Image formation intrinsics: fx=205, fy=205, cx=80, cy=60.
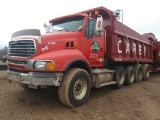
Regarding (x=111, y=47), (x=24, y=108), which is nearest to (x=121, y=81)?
(x=111, y=47)

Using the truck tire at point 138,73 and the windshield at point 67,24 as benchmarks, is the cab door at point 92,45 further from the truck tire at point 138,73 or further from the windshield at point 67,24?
the truck tire at point 138,73

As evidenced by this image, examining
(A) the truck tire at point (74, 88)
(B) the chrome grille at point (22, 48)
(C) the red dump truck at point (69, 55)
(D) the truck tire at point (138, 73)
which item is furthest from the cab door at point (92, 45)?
(D) the truck tire at point (138, 73)

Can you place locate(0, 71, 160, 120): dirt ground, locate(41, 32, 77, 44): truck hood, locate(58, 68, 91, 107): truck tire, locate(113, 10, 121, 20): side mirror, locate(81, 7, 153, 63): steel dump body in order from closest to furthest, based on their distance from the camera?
locate(0, 71, 160, 120): dirt ground
locate(58, 68, 91, 107): truck tire
locate(41, 32, 77, 44): truck hood
locate(113, 10, 121, 20): side mirror
locate(81, 7, 153, 63): steel dump body

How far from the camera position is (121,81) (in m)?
9.06

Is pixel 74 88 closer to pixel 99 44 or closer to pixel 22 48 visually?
pixel 22 48

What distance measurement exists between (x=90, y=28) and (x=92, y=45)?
56 cm

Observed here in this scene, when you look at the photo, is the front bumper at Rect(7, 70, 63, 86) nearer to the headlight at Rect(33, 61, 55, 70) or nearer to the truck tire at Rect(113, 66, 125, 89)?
the headlight at Rect(33, 61, 55, 70)

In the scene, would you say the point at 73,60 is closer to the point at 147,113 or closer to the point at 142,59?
the point at 147,113

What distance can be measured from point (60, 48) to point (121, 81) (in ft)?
14.3

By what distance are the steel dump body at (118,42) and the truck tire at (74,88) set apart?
2.60 m

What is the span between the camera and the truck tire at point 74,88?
529cm

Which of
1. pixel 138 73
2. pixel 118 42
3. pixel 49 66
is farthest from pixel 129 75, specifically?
pixel 49 66

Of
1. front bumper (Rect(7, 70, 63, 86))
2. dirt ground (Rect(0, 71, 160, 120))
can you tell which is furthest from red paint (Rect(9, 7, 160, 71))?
dirt ground (Rect(0, 71, 160, 120))

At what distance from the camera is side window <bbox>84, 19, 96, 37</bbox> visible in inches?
257
